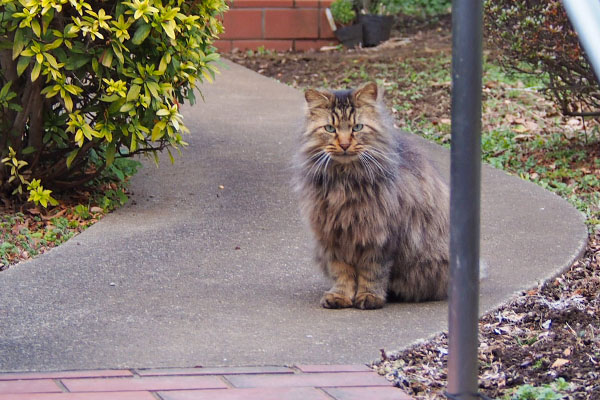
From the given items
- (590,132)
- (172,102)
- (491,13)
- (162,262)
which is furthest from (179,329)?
(590,132)

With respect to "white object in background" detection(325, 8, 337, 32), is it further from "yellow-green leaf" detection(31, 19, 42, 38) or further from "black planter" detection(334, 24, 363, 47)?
"yellow-green leaf" detection(31, 19, 42, 38)

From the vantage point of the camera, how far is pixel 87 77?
20.2ft

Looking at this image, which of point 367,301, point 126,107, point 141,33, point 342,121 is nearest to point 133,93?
point 126,107

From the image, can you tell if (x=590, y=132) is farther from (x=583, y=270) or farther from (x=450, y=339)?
(x=450, y=339)

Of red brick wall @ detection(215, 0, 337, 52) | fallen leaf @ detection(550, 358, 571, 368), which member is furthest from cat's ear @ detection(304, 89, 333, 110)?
red brick wall @ detection(215, 0, 337, 52)

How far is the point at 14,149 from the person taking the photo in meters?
6.26

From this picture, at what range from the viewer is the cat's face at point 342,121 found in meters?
4.62

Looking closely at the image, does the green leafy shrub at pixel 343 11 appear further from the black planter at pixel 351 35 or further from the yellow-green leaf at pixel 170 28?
the yellow-green leaf at pixel 170 28

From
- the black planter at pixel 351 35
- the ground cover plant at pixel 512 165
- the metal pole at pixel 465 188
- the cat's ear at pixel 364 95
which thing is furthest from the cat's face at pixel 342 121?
the black planter at pixel 351 35

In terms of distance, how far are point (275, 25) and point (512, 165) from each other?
5.38m

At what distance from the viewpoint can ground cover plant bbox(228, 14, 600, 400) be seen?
3719 millimetres

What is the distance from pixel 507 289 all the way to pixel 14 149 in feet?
11.6

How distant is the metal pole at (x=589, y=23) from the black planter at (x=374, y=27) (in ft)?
33.6

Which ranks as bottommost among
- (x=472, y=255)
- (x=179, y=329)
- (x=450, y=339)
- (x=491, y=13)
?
(x=179, y=329)
